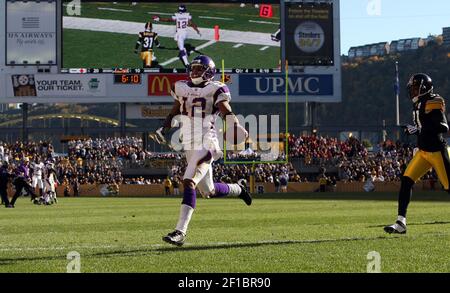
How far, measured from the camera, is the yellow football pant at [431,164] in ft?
35.1

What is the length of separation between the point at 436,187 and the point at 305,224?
29642mm

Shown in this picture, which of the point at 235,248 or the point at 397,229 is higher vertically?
the point at 397,229

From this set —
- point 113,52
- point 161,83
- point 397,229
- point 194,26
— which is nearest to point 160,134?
point 397,229

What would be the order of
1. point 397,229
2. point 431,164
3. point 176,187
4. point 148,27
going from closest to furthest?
point 397,229 → point 431,164 → point 176,187 → point 148,27

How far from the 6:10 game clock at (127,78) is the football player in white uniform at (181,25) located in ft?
9.27

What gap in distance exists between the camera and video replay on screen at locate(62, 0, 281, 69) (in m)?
47.3

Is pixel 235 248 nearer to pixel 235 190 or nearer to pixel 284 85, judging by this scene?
pixel 235 190

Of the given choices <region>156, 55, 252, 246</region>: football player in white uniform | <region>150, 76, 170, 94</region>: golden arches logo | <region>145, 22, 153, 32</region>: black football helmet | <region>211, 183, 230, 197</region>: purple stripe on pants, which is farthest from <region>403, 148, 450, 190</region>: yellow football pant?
<region>145, 22, 153, 32</region>: black football helmet

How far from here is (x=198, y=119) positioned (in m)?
9.75

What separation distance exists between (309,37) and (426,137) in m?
38.7

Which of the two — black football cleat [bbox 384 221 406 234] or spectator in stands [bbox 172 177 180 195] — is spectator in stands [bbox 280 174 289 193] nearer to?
spectator in stands [bbox 172 177 180 195]
